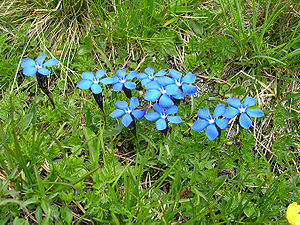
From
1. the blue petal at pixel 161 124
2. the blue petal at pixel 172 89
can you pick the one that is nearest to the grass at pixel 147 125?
the blue petal at pixel 161 124

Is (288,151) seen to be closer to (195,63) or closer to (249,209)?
(249,209)

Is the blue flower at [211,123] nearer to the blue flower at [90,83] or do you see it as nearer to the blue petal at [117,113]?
the blue petal at [117,113]

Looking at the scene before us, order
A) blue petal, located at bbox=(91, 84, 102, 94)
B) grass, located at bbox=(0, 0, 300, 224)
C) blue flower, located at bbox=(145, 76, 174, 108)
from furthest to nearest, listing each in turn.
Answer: blue petal, located at bbox=(91, 84, 102, 94)
blue flower, located at bbox=(145, 76, 174, 108)
grass, located at bbox=(0, 0, 300, 224)

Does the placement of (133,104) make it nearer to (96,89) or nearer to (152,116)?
(152,116)

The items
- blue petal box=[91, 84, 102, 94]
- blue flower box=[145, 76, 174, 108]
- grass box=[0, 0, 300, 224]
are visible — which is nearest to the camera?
grass box=[0, 0, 300, 224]

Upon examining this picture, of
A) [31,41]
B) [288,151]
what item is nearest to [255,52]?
[288,151]

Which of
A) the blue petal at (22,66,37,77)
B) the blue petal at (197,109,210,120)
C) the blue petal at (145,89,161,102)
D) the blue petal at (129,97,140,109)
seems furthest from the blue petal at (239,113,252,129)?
the blue petal at (22,66,37,77)

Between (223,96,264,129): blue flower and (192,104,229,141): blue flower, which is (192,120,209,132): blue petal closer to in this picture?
(192,104,229,141): blue flower
